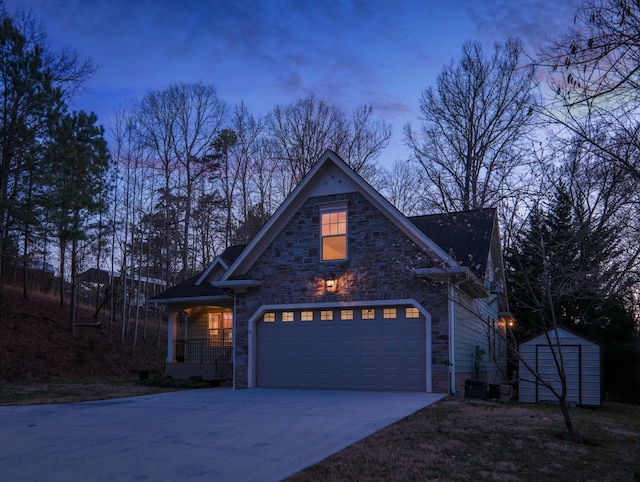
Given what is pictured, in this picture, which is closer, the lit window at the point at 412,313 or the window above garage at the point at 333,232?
the lit window at the point at 412,313

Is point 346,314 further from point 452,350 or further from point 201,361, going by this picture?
point 201,361

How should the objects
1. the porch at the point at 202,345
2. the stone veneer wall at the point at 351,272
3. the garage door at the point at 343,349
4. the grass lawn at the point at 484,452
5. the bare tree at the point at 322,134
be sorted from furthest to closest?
the bare tree at the point at 322,134 < the porch at the point at 202,345 < the garage door at the point at 343,349 < the stone veneer wall at the point at 351,272 < the grass lawn at the point at 484,452

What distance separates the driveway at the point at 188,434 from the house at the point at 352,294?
5.30ft

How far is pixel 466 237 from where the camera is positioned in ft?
54.0

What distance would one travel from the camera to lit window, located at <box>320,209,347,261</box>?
1528cm

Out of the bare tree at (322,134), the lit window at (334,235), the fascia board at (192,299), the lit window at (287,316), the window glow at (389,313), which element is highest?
the bare tree at (322,134)

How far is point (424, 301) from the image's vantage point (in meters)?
14.0

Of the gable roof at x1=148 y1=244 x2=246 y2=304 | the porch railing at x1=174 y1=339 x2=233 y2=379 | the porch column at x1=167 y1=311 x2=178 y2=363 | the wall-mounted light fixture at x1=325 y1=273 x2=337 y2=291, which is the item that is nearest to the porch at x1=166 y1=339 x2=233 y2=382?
the porch railing at x1=174 y1=339 x2=233 y2=379

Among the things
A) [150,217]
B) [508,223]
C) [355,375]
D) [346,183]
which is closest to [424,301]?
[355,375]

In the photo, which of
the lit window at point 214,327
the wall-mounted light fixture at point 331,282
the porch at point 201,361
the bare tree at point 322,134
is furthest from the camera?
the bare tree at point 322,134

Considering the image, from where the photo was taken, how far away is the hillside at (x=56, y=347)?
20812 mm

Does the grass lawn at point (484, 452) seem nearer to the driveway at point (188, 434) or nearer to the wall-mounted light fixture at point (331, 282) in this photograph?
the driveway at point (188, 434)

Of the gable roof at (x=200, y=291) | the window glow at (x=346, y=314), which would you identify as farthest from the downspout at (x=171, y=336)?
the window glow at (x=346, y=314)

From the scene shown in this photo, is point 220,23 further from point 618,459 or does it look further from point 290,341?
point 618,459
